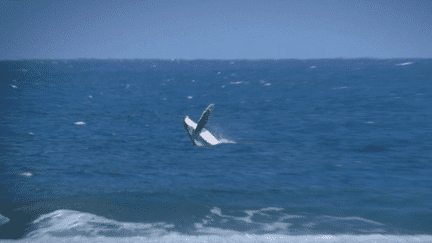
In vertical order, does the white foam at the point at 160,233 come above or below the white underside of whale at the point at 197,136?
below

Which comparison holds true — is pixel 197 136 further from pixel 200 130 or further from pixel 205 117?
pixel 205 117

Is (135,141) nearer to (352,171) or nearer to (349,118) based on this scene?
(352,171)

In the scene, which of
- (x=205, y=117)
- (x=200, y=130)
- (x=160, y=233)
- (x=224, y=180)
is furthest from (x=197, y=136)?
(x=160, y=233)

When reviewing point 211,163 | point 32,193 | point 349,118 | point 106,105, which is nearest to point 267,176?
point 211,163

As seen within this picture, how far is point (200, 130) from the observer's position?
63.6 ft

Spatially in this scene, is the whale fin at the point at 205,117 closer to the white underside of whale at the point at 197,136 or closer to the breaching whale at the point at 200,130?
the breaching whale at the point at 200,130

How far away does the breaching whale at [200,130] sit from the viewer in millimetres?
17053

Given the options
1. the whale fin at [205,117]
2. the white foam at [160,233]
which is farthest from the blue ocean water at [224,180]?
the whale fin at [205,117]

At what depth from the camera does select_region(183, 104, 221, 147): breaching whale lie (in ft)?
55.9

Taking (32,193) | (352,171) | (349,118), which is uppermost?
(349,118)

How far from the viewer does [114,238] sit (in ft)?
35.0

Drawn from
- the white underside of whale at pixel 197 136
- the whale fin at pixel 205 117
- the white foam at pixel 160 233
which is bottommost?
the white foam at pixel 160 233

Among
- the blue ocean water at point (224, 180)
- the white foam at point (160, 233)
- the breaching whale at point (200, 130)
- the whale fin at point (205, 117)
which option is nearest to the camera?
the white foam at point (160, 233)

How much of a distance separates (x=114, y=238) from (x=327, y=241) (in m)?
6.45
